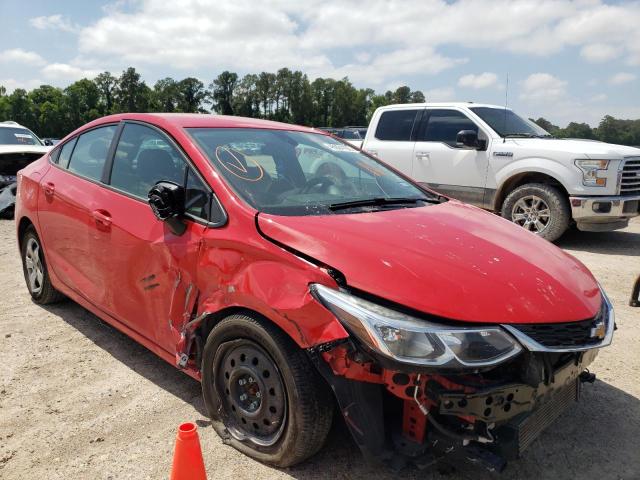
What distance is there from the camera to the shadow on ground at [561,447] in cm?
250

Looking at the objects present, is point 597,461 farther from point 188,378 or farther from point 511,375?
point 188,378

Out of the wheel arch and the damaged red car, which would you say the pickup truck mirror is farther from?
the damaged red car

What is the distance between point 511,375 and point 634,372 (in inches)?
82.2

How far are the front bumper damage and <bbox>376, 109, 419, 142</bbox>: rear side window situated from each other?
727 cm

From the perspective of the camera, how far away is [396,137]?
9.18m

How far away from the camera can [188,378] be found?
3428 millimetres

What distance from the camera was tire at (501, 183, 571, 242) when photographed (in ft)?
24.3

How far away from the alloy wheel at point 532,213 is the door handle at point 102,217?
6.10 meters

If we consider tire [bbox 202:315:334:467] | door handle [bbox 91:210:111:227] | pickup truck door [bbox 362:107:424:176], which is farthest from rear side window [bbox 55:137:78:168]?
pickup truck door [bbox 362:107:424:176]

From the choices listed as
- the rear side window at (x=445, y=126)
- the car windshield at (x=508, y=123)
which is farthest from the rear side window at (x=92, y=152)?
the car windshield at (x=508, y=123)

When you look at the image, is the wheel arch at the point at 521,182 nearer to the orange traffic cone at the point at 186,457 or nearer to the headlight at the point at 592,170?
the headlight at the point at 592,170

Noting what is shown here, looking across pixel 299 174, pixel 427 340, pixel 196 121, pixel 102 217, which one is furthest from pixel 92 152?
pixel 427 340

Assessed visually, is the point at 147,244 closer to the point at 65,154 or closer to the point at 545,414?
the point at 65,154

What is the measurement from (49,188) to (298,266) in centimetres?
274
